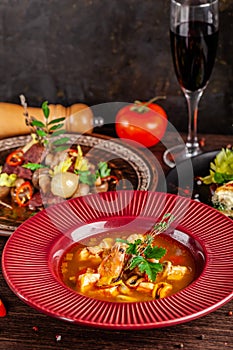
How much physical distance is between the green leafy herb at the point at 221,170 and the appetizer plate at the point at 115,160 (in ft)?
0.57

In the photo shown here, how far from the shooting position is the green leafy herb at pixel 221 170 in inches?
85.1

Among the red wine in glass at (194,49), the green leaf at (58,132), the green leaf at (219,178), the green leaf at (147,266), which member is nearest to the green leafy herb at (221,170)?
the green leaf at (219,178)

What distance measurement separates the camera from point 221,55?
103 inches

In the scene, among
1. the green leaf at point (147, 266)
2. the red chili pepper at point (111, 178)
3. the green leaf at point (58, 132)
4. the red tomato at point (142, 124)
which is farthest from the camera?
the red tomato at point (142, 124)

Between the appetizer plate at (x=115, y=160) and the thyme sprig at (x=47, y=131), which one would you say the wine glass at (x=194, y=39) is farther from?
the thyme sprig at (x=47, y=131)

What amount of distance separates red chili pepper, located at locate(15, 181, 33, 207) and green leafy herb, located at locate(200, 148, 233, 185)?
0.56 m

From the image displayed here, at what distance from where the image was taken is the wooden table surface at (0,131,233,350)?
159 centimetres

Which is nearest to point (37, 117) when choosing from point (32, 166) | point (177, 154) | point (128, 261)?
point (32, 166)

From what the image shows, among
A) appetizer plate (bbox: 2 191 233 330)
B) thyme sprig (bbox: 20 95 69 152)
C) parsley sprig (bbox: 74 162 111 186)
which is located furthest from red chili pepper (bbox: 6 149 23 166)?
appetizer plate (bbox: 2 191 233 330)

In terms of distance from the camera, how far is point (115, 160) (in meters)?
2.36

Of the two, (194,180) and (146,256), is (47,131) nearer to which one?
(194,180)

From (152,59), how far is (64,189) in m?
0.81

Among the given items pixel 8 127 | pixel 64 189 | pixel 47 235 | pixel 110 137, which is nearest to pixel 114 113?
pixel 110 137

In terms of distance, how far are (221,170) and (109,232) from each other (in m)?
0.51
